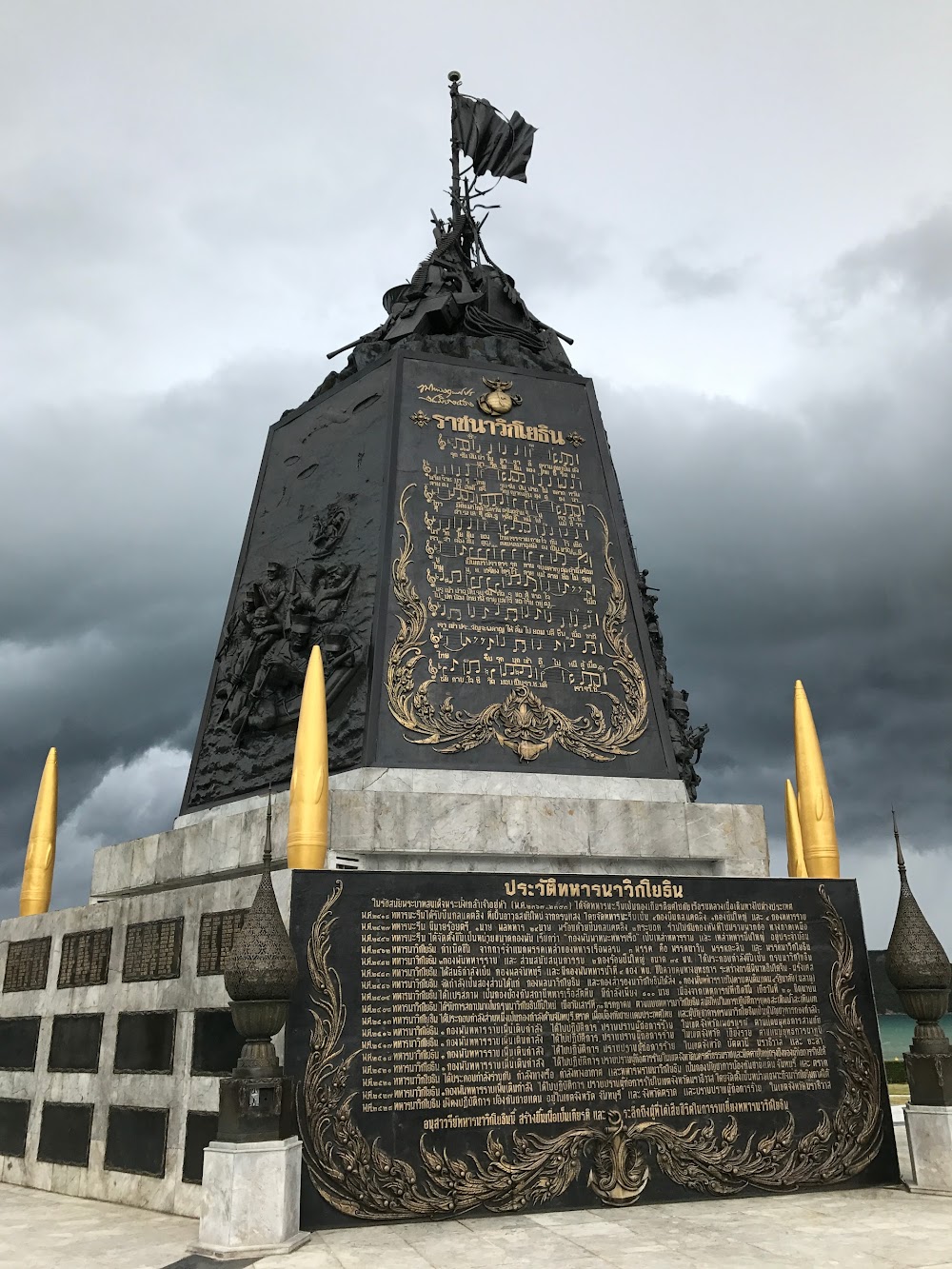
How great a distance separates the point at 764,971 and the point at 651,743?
3.19m

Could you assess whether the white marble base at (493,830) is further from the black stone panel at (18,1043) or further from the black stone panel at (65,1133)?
the black stone panel at (65,1133)

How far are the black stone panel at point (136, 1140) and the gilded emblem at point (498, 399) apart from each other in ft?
30.0

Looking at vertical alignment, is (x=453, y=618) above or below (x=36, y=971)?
above

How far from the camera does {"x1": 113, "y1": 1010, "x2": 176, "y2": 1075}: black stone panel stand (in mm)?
10000

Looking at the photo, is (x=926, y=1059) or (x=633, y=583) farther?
(x=633, y=583)

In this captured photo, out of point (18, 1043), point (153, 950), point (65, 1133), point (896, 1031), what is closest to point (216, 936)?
Result: point (153, 950)

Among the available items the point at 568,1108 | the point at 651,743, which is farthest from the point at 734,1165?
the point at 651,743

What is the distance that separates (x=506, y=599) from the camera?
40.9ft

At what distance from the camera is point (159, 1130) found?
970 centimetres

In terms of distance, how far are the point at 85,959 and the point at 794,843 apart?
8.71 metres

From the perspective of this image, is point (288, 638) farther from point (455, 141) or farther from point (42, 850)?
point (455, 141)

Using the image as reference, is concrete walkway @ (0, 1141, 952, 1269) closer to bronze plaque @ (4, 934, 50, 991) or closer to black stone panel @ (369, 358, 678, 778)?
bronze plaque @ (4, 934, 50, 991)

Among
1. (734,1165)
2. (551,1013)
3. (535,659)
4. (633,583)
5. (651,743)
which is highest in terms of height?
(633,583)

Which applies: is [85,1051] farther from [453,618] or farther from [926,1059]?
[926,1059]
